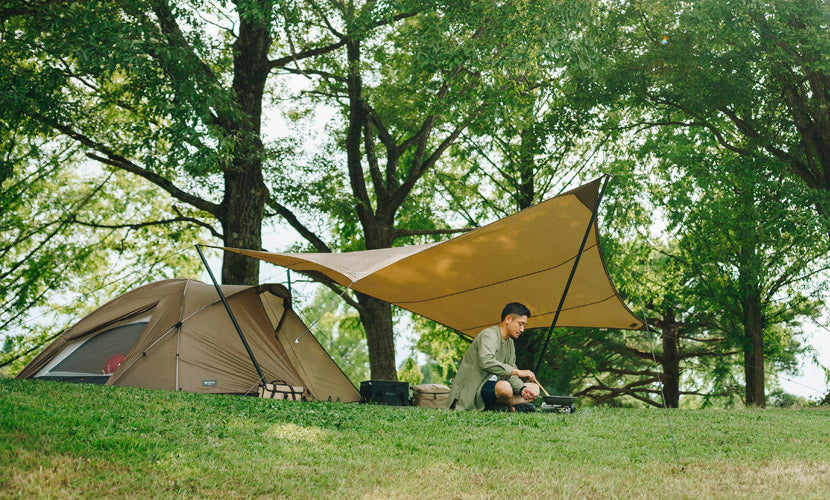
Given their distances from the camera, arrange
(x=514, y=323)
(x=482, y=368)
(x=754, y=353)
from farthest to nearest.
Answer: (x=754, y=353), (x=514, y=323), (x=482, y=368)

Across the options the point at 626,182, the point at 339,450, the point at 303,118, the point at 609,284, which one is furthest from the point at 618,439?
the point at 303,118

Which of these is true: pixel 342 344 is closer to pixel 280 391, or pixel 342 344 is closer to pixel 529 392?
pixel 280 391

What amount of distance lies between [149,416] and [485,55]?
747 cm

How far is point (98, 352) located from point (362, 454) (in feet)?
18.3

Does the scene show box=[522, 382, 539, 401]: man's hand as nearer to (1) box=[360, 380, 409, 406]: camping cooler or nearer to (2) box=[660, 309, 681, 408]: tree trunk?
(1) box=[360, 380, 409, 406]: camping cooler

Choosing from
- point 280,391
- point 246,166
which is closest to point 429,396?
point 280,391

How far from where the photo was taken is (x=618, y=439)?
14.9ft

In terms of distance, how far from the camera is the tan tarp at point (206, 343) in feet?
25.0

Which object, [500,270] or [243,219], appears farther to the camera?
[243,219]

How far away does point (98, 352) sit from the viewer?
26.3 feet

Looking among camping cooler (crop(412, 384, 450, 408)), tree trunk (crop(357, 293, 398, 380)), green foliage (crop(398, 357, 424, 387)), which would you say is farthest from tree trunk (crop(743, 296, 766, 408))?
green foliage (crop(398, 357, 424, 387))

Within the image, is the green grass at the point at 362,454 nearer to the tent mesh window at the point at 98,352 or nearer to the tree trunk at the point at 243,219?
the tent mesh window at the point at 98,352

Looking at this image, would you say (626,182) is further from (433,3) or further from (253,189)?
(253,189)

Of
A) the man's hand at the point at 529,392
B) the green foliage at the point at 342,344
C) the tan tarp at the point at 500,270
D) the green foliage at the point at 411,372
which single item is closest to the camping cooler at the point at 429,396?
the tan tarp at the point at 500,270
